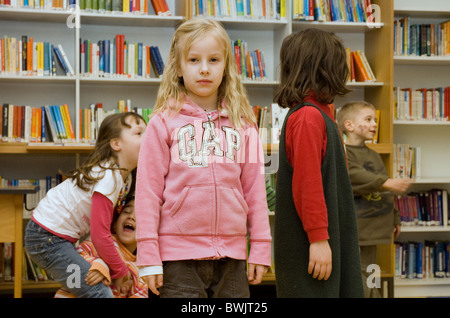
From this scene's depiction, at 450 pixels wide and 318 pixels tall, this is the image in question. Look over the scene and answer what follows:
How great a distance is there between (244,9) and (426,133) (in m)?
1.58

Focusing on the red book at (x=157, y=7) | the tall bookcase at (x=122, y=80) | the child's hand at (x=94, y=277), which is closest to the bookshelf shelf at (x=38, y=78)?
the tall bookcase at (x=122, y=80)

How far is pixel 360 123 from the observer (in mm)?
2713

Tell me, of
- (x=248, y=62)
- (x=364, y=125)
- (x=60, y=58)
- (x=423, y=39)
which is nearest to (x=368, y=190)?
(x=364, y=125)

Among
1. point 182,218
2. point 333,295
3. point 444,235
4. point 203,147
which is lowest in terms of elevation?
point 444,235

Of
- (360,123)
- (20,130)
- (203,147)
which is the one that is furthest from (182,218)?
(20,130)

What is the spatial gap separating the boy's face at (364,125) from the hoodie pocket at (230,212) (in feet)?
4.82

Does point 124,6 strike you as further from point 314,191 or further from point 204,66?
point 314,191

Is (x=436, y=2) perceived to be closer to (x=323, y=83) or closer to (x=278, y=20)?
(x=278, y=20)

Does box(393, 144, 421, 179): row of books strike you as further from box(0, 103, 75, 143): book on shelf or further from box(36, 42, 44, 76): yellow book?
box(36, 42, 44, 76): yellow book

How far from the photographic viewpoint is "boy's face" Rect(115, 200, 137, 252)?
2.17m

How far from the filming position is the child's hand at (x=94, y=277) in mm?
1904

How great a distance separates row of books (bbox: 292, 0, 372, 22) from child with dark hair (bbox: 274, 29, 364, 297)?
2.10 metres

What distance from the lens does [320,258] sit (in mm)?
1373
